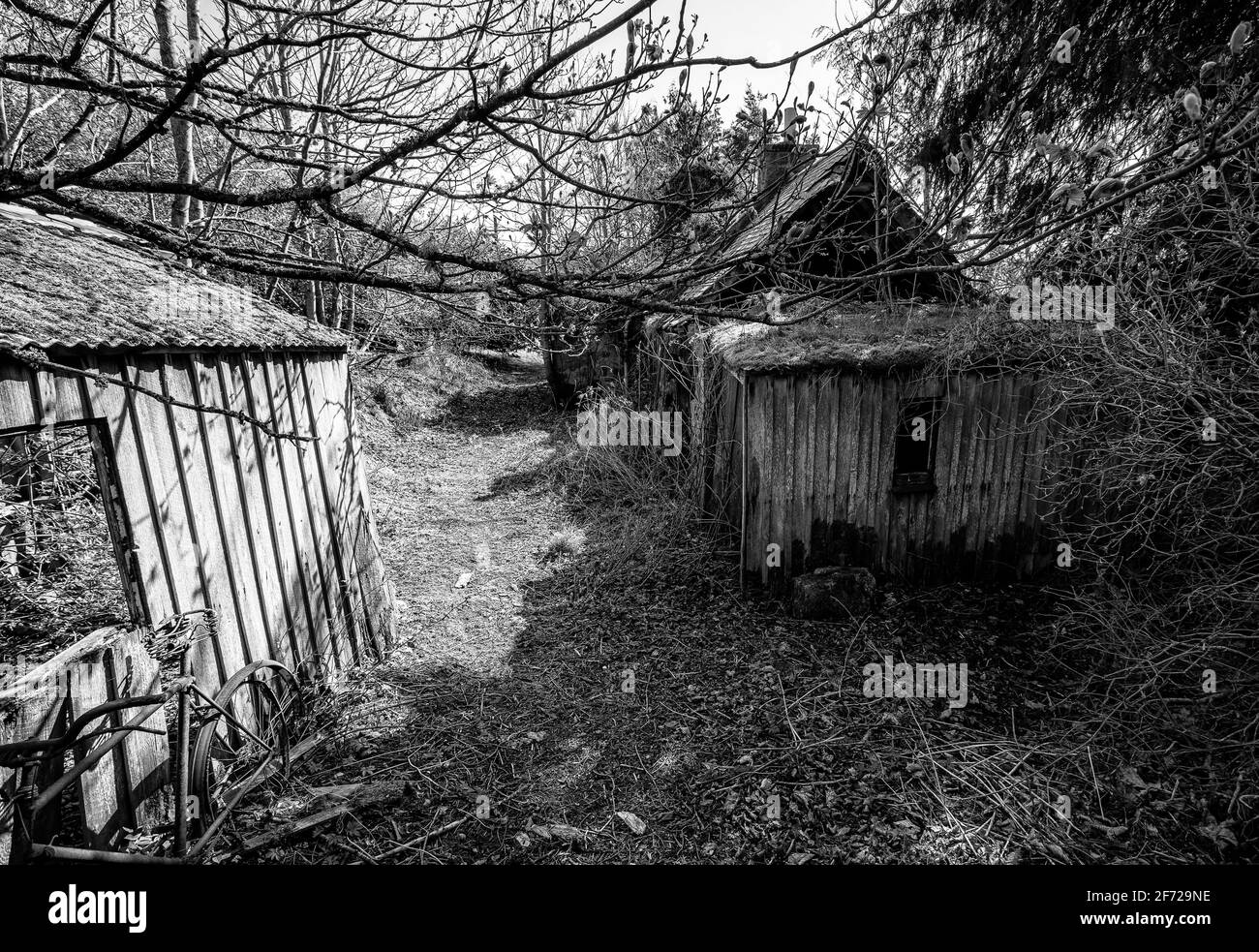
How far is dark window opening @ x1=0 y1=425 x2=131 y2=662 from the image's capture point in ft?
12.7

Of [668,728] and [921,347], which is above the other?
[921,347]

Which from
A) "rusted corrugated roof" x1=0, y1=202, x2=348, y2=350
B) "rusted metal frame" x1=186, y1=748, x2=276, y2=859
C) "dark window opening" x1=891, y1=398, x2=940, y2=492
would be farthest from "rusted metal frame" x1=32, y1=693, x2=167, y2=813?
"dark window opening" x1=891, y1=398, x2=940, y2=492

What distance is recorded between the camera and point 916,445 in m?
6.70

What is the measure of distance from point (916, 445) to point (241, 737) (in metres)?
6.92

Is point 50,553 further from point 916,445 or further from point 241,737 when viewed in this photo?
point 916,445

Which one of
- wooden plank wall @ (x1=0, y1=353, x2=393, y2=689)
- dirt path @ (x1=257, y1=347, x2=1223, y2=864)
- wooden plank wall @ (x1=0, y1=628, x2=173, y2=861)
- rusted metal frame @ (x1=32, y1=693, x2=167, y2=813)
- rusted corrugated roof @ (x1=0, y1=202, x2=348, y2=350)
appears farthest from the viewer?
dirt path @ (x1=257, y1=347, x2=1223, y2=864)

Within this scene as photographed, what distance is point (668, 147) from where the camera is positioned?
3156mm

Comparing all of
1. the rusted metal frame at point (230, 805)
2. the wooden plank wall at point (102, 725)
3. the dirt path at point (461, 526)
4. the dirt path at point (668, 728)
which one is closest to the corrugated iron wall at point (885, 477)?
the dirt path at point (668, 728)

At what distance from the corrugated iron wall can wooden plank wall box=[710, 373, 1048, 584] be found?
0.01 meters

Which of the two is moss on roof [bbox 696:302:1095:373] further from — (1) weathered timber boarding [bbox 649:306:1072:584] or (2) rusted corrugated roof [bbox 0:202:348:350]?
(2) rusted corrugated roof [bbox 0:202:348:350]

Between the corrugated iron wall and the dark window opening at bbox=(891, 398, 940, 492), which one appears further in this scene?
the dark window opening at bbox=(891, 398, 940, 492)

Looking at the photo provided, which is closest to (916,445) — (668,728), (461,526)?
(668,728)
